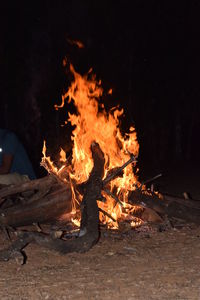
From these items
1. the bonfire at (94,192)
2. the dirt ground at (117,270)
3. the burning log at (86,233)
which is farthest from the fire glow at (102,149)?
the dirt ground at (117,270)

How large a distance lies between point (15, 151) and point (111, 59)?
19.4 m

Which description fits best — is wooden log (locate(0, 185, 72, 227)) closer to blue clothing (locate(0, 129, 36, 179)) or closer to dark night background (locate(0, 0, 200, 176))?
blue clothing (locate(0, 129, 36, 179))

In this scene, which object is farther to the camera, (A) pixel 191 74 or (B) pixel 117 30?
(A) pixel 191 74

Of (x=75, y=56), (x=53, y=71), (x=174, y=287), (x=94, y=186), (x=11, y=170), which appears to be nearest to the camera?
(x=174, y=287)

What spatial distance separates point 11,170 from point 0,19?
66.9 ft

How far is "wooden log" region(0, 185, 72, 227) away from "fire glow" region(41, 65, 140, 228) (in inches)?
6.1

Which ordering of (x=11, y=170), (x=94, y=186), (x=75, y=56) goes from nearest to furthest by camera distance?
1. (x=94, y=186)
2. (x=11, y=170)
3. (x=75, y=56)

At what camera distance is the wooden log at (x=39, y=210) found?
7.30 meters

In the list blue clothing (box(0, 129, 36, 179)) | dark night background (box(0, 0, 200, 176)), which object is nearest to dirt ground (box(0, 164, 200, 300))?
blue clothing (box(0, 129, 36, 179))

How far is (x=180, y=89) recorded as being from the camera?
28.6 m

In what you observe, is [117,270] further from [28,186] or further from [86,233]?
[28,186]

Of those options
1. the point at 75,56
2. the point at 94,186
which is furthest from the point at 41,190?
the point at 75,56

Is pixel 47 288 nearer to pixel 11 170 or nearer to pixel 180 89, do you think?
pixel 11 170

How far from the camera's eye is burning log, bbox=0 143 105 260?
5.79 m
